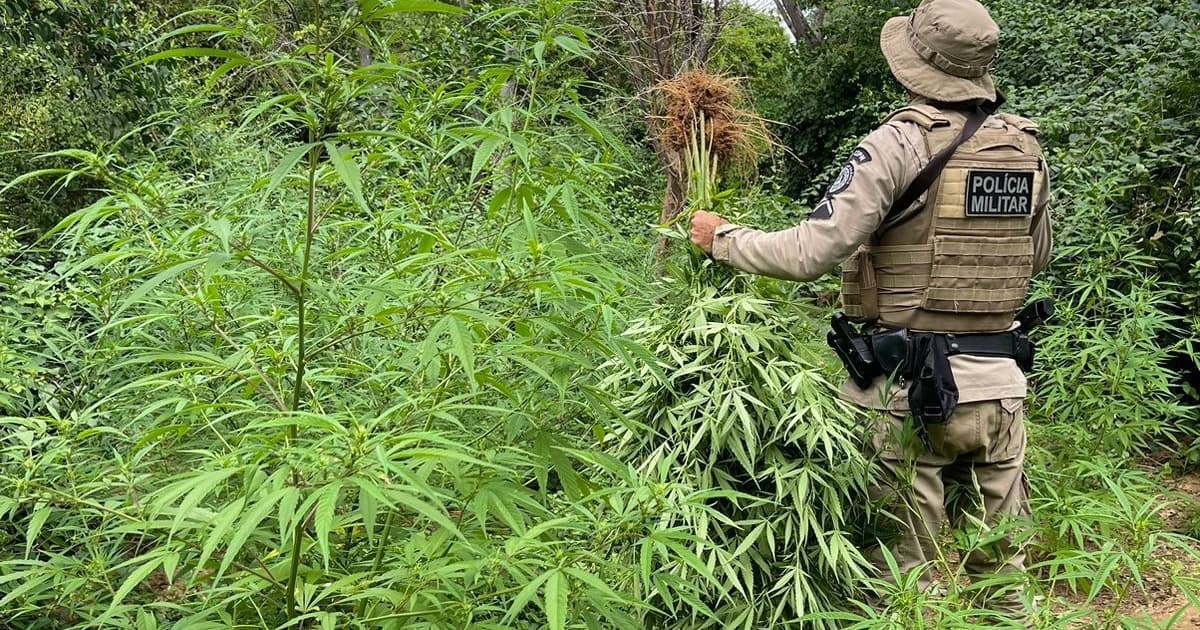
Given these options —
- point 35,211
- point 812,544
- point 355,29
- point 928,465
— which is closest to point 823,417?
point 812,544

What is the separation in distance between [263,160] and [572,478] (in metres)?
3.16

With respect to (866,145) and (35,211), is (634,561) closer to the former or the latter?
(866,145)

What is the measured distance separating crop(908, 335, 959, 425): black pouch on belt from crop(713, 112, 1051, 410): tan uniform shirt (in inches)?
2.4

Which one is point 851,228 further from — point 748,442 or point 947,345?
point 748,442

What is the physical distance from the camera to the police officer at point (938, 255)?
9.20ft

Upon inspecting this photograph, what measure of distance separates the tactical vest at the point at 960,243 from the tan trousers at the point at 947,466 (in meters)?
0.29

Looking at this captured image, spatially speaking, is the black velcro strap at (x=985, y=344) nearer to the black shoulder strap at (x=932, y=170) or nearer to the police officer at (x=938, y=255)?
the police officer at (x=938, y=255)

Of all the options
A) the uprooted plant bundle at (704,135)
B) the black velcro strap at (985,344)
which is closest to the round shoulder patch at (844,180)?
the uprooted plant bundle at (704,135)

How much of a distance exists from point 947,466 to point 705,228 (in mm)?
1182

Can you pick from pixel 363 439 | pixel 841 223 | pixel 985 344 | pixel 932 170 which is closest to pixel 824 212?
pixel 841 223

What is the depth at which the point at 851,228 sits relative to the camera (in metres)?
2.78

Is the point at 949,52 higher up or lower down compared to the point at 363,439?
higher up

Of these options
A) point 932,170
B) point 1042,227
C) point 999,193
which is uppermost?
point 932,170

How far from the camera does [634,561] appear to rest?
2.25 metres
